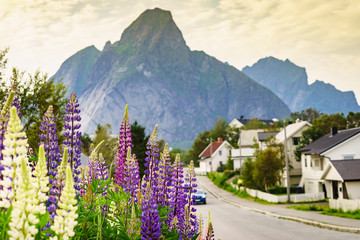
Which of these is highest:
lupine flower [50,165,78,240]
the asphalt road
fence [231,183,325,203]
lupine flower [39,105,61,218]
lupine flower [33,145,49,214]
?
lupine flower [39,105,61,218]

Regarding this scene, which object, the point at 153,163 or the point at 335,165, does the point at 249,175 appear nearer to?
the point at 335,165

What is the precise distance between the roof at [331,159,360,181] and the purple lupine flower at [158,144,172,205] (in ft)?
125

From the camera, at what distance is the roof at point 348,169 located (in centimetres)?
4003

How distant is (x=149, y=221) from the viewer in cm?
399

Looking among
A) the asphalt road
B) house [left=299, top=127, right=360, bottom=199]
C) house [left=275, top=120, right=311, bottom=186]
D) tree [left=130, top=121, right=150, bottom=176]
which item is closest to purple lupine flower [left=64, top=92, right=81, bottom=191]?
the asphalt road

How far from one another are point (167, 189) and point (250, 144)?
328 feet

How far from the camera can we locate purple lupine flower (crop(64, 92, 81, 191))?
4.45m

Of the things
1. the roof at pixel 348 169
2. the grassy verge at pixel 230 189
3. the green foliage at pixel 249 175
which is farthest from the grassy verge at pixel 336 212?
the green foliage at pixel 249 175

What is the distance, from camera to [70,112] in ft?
16.1

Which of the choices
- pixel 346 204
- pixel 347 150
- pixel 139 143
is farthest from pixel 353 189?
pixel 139 143

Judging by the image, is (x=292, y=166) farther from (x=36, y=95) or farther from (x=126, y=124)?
(x=126, y=124)

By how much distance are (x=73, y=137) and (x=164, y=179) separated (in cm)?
134

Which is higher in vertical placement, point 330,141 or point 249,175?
point 330,141

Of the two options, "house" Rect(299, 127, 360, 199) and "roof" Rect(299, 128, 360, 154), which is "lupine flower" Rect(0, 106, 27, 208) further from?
"roof" Rect(299, 128, 360, 154)
